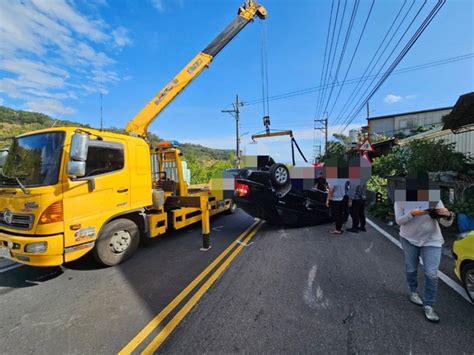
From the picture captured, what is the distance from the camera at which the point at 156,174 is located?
6645 millimetres

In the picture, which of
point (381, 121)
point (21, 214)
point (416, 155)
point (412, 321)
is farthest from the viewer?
point (381, 121)

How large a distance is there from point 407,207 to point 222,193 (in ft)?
16.9

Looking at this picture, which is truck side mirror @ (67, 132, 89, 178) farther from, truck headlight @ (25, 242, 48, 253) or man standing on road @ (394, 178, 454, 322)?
man standing on road @ (394, 178, 454, 322)

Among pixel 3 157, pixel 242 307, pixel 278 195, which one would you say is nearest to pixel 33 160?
pixel 3 157

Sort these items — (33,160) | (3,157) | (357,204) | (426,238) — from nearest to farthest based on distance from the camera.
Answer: (426,238) → (33,160) → (3,157) → (357,204)

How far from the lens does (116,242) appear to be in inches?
179

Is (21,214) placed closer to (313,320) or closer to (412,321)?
(313,320)

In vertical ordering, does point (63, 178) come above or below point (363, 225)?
above

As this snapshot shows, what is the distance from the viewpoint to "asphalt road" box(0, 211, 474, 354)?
254cm

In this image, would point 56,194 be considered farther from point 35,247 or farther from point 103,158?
point 103,158

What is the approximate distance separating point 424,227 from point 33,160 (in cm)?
543

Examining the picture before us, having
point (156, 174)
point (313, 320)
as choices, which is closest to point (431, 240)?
point (313, 320)

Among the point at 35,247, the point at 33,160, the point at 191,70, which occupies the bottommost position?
the point at 35,247

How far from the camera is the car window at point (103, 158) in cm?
418
